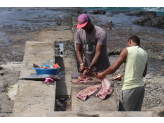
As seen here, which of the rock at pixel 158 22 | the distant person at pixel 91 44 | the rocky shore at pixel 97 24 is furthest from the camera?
the rock at pixel 158 22

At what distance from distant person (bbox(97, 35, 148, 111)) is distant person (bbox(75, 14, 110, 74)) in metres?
0.93

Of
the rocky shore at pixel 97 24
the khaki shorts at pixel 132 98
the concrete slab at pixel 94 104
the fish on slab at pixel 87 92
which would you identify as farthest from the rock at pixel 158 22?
the khaki shorts at pixel 132 98

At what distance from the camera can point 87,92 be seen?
4070 millimetres

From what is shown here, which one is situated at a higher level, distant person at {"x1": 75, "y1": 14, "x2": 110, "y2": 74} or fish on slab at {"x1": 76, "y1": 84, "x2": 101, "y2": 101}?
distant person at {"x1": 75, "y1": 14, "x2": 110, "y2": 74}

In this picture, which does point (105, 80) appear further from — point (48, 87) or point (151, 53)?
point (151, 53)

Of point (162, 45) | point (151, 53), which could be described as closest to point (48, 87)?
point (151, 53)

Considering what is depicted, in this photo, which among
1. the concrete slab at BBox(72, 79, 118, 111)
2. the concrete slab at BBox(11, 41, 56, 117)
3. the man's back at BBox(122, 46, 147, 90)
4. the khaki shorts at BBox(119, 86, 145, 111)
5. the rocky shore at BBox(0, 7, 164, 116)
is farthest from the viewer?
the rocky shore at BBox(0, 7, 164, 116)

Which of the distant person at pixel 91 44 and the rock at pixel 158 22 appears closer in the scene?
the distant person at pixel 91 44

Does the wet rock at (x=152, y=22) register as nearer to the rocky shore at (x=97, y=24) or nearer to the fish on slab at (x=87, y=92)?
the rocky shore at (x=97, y=24)

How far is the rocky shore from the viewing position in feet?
21.7

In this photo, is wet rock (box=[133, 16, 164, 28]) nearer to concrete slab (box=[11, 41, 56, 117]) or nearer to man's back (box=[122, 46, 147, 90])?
concrete slab (box=[11, 41, 56, 117])

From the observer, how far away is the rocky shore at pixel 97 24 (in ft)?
21.7

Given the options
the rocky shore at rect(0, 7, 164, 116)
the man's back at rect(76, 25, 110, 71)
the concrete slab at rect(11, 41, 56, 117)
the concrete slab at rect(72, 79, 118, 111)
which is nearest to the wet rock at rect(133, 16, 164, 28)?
the rocky shore at rect(0, 7, 164, 116)

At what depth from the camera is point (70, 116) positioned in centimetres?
300
